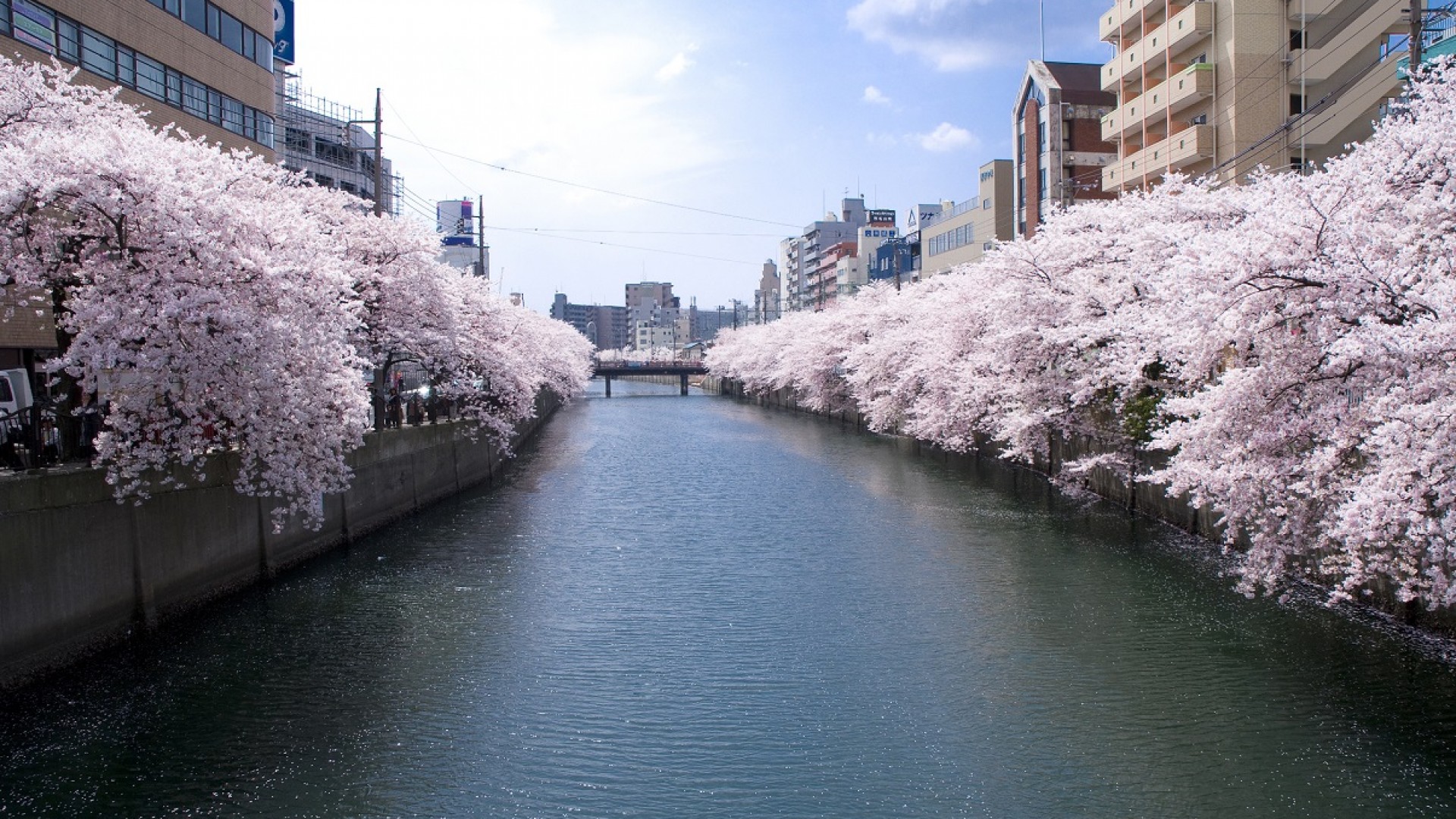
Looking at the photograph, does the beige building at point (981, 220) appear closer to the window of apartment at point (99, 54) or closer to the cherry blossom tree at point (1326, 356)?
the cherry blossom tree at point (1326, 356)

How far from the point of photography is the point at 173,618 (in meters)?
18.3

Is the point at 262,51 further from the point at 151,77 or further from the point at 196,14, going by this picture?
the point at 151,77

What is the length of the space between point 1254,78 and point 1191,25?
3302mm

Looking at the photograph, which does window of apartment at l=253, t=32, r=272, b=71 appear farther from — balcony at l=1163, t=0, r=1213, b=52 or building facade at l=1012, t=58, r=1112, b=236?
building facade at l=1012, t=58, r=1112, b=236

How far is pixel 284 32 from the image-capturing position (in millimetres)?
55188

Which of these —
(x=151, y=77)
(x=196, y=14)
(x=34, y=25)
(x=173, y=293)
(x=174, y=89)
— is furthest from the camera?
(x=196, y=14)

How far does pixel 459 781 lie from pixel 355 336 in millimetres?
15968

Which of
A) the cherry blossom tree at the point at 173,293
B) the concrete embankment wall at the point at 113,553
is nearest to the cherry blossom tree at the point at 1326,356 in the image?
the cherry blossom tree at the point at 173,293


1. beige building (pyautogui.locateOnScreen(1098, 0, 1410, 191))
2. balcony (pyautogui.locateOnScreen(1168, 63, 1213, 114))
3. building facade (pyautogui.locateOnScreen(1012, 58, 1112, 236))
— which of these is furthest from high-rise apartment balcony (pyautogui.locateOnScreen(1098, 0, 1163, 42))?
building facade (pyautogui.locateOnScreen(1012, 58, 1112, 236))

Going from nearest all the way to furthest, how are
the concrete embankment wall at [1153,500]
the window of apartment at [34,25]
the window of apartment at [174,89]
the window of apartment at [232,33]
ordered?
1. the concrete embankment wall at [1153,500]
2. the window of apartment at [34,25]
3. the window of apartment at [174,89]
4. the window of apartment at [232,33]

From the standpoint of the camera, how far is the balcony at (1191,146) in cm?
3978

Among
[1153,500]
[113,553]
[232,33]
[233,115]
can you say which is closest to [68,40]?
[233,115]

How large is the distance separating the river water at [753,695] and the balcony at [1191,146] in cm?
2017

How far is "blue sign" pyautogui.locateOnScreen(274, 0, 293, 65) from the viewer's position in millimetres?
54781
